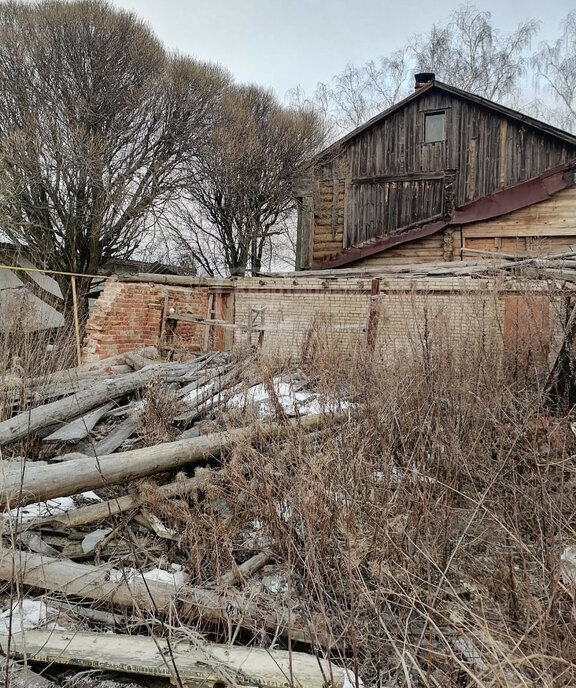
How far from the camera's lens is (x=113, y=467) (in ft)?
11.6

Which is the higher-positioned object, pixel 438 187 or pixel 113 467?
pixel 438 187

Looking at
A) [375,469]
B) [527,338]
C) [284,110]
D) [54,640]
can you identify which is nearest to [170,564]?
[54,640]

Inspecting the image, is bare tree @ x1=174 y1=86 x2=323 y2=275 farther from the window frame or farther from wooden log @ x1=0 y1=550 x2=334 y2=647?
wooden log @ x1=0 y1=550 x2=334 y2=647

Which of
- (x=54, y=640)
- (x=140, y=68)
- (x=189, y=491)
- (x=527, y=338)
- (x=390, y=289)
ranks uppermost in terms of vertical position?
(x=140, y=68)

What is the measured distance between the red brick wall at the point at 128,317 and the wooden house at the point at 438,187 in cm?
559

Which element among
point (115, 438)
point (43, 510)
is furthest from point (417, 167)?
point (43, 510)

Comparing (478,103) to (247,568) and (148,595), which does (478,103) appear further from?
(148,595)

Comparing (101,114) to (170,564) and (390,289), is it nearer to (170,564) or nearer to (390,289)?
(390,289)

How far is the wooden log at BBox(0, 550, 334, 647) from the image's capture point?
2396 millimetres

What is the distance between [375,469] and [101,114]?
13.5 meters

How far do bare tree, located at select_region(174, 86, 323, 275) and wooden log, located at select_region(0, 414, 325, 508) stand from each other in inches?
495

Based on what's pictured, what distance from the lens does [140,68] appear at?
45.2 ft

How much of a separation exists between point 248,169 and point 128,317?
816cm

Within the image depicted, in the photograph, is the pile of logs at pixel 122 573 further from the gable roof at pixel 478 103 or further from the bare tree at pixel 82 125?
the gable roof at pixel 478 103
